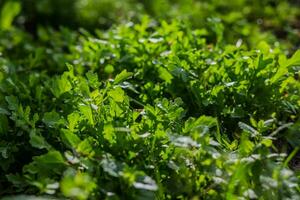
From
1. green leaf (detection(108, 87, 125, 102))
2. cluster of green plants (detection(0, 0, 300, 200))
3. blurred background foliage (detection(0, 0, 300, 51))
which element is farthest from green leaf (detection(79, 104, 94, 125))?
blurred background foliage (detection(0, 0, 300, 51))

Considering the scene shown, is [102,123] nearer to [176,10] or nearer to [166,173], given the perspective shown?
[166,173]

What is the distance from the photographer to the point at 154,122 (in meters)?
2.06

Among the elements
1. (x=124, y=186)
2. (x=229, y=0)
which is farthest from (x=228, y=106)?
(x=229, y=0)

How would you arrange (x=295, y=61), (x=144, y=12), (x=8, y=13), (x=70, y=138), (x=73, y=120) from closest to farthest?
1. (x=70, y=138)
2. (x=73, y=120)
3. (x=295, y=61)
4. (x=8, y=13)
5. (x=144, y=12)

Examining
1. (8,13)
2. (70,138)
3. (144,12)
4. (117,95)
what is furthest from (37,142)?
(144,12)

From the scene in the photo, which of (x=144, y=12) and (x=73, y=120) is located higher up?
(x=73, y=120)

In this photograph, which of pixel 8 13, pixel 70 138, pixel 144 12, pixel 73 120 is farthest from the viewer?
pixel 144 12

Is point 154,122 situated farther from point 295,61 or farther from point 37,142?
point 295,61

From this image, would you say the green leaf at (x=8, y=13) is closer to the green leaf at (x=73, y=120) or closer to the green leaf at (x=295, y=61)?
the green leaf at (x=73, y=120)

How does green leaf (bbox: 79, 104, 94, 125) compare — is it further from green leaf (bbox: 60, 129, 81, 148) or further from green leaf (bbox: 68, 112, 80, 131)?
green leaf (bbox: 60, 129, 81, 148)

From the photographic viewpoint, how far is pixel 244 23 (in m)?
3.69

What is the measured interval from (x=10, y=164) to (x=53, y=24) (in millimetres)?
2312

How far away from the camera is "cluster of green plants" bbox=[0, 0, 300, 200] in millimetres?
1824

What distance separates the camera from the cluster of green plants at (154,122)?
1.82 m
